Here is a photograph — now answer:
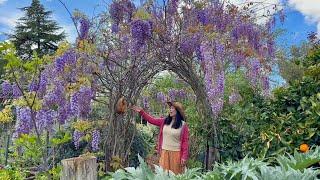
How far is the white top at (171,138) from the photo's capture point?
18.3 ft

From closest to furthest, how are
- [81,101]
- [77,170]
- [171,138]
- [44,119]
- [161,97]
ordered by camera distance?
[77,170] → [171,138] → [81,101] → [44,119] → [161,97]

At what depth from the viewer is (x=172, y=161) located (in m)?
5.69

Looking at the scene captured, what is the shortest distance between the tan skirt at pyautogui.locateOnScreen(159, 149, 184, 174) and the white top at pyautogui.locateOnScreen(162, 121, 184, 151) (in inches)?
2.3

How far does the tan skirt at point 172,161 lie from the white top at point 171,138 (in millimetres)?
59

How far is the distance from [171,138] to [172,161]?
0.94 ft

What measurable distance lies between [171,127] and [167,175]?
3.41 meters

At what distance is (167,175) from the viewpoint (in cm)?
220

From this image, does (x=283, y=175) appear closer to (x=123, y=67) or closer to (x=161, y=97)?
(x=123, y=67)

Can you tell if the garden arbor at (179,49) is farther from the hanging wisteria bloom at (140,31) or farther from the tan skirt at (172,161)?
the tan skirt at (172,161)

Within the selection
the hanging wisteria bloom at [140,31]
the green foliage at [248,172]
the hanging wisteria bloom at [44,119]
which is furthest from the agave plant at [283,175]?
the hanging wisteria bloom at [44,119]

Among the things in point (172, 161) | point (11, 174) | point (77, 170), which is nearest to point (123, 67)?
point (172, 161)

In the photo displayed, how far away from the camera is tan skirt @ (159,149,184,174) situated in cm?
565

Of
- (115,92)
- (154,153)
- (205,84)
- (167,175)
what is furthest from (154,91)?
(167,175)

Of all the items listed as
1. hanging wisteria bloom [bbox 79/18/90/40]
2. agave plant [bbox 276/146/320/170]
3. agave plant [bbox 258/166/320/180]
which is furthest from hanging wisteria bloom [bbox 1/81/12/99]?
agave plant [bbox 258/166/320/180]
